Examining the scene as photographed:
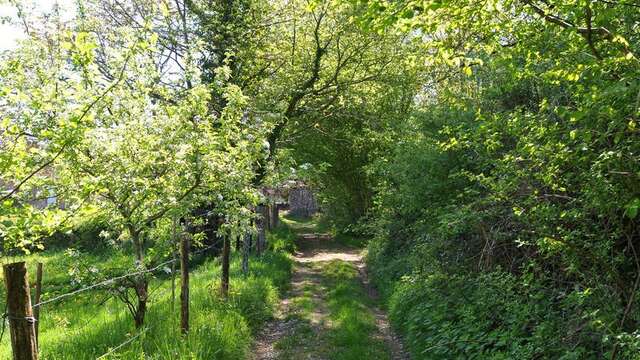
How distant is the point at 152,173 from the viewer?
22.4 ft

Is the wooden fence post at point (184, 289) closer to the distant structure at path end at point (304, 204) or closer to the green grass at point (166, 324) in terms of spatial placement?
the green grass at point (166, 324)

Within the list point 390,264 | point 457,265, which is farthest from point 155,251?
point 390,264

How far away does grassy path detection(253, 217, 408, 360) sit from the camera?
26.9 feet

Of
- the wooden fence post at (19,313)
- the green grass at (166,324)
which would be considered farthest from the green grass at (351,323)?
the wooden fence post at (19,313)

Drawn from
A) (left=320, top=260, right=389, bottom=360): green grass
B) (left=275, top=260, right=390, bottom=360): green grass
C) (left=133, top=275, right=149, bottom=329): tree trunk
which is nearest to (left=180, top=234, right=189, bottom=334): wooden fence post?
(left=133, top=275, right=149, bottom=329): tree trunk

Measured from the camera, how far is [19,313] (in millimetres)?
3652

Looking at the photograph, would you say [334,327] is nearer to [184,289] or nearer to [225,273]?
[225,273]

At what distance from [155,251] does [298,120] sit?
10.9 metres

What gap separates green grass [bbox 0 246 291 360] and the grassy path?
45 centimetres

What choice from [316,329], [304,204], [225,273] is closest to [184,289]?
[225,273]

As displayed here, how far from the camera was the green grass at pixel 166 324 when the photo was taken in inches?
259

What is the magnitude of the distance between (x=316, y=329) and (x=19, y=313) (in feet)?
21.5

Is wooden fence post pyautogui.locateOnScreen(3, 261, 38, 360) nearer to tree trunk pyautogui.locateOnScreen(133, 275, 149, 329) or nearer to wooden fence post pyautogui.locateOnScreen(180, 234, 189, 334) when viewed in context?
tree trunk pyautogui.locateOnScreen(133, 275, 149, 329)

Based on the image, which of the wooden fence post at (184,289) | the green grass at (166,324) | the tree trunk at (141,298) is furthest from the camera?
the wooden fence post at (184,289)
